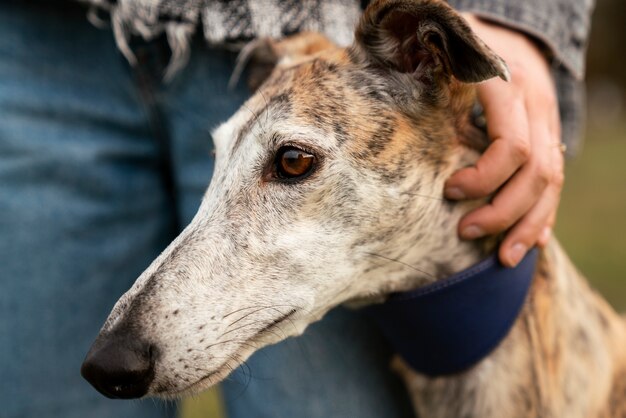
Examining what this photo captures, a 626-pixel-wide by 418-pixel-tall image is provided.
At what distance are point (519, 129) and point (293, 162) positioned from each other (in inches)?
22.6

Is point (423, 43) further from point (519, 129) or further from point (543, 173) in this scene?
point (543, 173)

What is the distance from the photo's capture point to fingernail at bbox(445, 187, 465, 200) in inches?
77.0

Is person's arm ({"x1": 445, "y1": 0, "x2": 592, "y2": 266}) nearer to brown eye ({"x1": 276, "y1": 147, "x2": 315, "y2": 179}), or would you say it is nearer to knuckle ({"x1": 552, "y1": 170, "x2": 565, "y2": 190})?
knuckle ({"x1": 552, "y1": 170, "x2": 565, "y2": 190})

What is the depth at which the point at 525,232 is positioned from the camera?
195 cm

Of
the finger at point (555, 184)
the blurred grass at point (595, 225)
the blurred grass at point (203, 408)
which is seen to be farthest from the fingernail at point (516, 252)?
the blurred grass at point (203, 408)

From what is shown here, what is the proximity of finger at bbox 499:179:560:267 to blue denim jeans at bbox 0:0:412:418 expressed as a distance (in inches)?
22.4

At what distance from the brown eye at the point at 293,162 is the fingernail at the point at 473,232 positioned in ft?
1.55

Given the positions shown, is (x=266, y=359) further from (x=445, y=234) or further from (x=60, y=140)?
(x=60, y=140)

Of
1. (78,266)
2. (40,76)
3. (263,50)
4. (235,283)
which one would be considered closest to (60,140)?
(40,76)

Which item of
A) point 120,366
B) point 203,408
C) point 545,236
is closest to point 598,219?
point 203,408

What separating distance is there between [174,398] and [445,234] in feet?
2.75

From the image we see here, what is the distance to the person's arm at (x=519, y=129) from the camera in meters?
1.88

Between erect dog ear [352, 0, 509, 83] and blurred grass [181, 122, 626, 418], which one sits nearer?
erect dog ear [352, 0, 509, 83]

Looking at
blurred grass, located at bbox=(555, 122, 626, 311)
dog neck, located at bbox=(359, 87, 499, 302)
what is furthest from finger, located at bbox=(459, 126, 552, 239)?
blurred grass, located at bbox=(555, 122, 626, 311)
